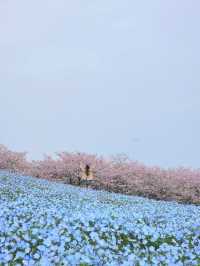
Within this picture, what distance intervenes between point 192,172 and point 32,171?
7.11 meters

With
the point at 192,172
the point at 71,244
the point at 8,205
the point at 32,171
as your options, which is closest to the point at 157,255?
the point at 71,244

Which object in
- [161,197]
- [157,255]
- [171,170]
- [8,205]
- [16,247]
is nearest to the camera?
[16,247]

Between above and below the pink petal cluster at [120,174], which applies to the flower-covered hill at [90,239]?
below

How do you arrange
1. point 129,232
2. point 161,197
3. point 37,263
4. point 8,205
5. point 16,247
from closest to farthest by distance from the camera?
1. point 37,263
2. point 16,247
3. point 129,232
4. point 8,205
5. point 161,197

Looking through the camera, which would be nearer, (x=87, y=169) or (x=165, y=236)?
(x=165, y=236)

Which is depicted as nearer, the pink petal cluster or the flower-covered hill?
the flower-covered hill

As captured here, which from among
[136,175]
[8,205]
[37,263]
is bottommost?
[37,263]

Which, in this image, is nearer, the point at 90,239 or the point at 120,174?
the point at 90,239

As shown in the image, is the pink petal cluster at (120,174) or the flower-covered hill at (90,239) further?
the pink petal cluster at (120,174)

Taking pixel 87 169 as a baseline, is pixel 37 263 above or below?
below

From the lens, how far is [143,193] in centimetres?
2045

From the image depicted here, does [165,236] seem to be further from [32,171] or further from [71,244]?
[32,171]

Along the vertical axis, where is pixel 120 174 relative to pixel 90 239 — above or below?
above

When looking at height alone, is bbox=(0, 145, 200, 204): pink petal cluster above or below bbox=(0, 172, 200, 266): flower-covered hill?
above
